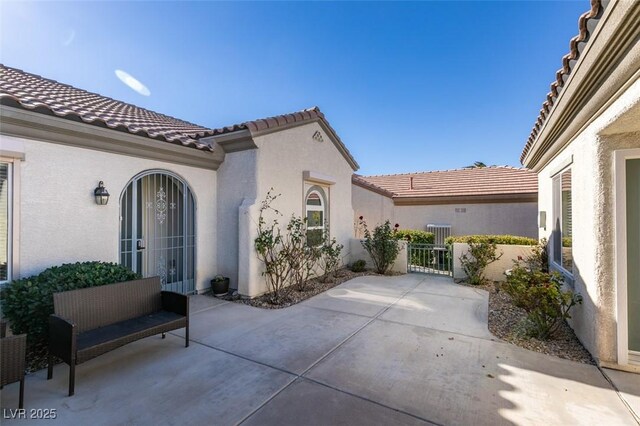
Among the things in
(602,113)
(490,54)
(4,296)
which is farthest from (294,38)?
(4,296)

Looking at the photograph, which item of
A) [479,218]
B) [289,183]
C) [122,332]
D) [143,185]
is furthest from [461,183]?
[122,332]

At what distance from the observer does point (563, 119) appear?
4973 millimetres

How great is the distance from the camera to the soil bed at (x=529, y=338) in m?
4.45

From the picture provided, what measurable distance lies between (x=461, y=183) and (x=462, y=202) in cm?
185

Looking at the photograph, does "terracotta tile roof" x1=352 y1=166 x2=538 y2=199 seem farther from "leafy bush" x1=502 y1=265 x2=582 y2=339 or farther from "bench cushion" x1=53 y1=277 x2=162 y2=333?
"bench cushion" x1=53 y1=277 x2=162 y2=333

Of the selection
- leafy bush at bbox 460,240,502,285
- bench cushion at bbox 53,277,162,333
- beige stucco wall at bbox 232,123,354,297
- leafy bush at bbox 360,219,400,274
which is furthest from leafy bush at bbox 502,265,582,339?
bench cushion at bbox 53,277,162,333

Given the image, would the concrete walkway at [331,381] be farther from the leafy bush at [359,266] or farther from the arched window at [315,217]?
the leafy bush at [359,266]

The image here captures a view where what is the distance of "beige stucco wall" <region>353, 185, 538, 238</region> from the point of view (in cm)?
1435

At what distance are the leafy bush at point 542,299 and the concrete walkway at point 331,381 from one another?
0.81 meters

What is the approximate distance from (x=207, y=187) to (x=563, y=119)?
8362mm

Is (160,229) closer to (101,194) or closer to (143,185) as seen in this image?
(143,185)

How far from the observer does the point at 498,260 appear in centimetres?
937

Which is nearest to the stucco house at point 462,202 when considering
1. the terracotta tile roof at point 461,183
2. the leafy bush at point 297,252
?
the terracotta tile roof at point 461,183

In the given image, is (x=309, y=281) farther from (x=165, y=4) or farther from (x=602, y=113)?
(x=165, y=4)
